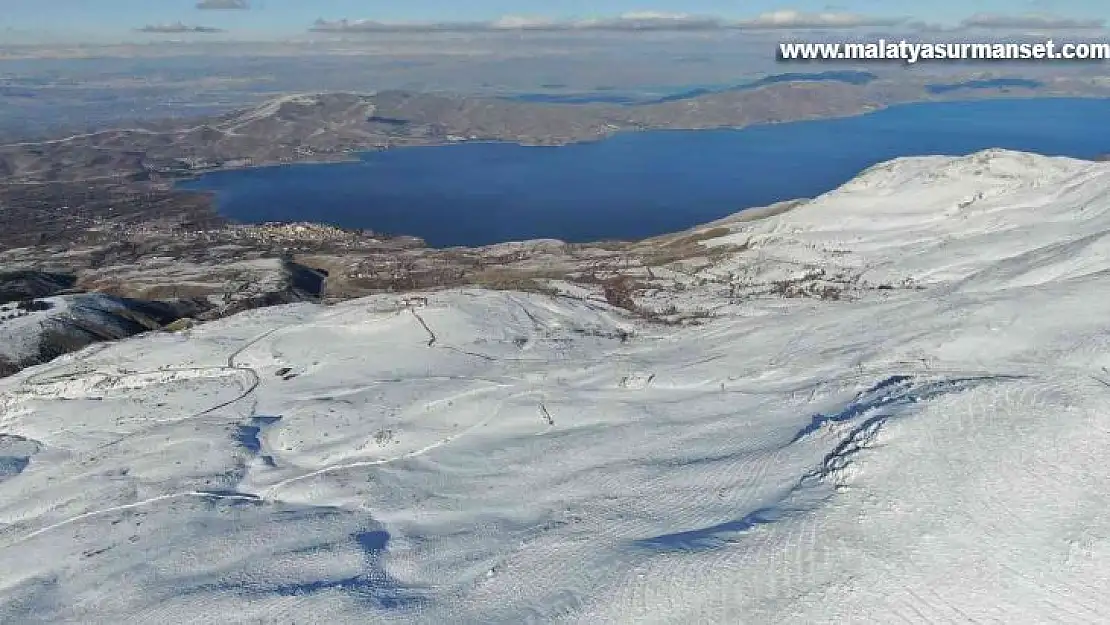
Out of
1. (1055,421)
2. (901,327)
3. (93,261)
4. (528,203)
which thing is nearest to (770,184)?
(528,203)

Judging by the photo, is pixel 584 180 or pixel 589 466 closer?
pixel 589 466

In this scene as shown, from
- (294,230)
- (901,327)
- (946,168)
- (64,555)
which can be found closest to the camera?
(64,555)

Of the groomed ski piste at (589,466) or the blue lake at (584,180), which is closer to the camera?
the groomed ski piste at (589,466)

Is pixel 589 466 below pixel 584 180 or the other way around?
the other way around

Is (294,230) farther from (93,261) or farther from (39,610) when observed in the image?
(39,610)

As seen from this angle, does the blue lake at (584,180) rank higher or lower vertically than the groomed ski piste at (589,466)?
lower
